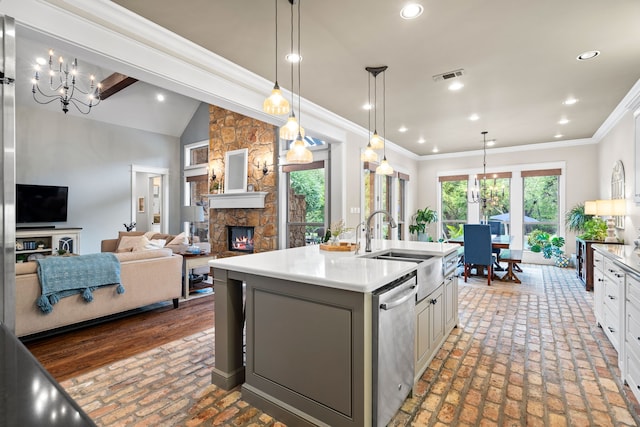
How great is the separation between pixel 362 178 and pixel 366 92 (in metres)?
1.96

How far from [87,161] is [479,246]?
7.94 m

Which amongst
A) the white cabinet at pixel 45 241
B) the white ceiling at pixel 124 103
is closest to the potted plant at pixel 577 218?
the white ceiling at pixel 124 103

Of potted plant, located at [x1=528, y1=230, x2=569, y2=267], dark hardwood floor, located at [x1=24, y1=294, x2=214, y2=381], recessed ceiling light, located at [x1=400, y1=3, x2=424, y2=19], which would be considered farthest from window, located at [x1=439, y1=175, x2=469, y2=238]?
dark hardwood floor, located at [x1=24, y1=294, x2=214, y2=381]

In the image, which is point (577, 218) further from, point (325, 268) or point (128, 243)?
point (128, 243)

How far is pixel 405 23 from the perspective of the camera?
2.56 metres

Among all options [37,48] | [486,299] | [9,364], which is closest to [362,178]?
[486,299]

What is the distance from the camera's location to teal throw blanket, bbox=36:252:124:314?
9.29 feet

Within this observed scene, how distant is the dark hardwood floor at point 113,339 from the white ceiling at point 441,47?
274 cm

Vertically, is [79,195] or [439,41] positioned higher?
[439,41]

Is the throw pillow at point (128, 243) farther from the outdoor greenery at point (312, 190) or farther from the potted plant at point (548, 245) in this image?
the potted plant at point (548, 245)

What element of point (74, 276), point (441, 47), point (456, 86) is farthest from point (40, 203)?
point (456, 86)

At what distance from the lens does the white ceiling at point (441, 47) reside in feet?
7.80

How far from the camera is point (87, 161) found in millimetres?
6891

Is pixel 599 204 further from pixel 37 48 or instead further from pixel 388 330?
pixel 37 48
